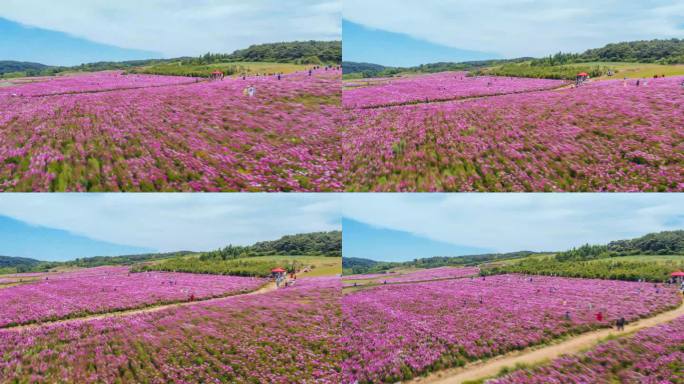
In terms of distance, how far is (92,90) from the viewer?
21.0 meters

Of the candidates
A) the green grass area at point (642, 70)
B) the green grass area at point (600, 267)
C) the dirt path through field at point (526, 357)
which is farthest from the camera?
the green grass area at point (642, 70)

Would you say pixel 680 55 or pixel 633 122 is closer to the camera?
pixel 633 122

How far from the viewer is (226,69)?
27609mm

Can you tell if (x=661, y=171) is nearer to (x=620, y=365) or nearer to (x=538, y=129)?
(x=538, y=129)

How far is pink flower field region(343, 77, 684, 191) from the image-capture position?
11469 mm

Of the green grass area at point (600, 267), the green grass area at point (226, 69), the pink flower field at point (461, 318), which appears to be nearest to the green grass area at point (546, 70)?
the green grass area at point (600, 267)

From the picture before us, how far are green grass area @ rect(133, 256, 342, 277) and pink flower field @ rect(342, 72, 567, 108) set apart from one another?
7.26 metres

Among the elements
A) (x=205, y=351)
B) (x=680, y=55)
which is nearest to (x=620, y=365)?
(x=205, y=351)

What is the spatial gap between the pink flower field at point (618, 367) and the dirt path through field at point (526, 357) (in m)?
0.36

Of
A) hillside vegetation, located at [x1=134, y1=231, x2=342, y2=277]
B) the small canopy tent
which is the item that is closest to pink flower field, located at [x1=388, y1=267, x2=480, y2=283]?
hillside vegetation, located at [x1=134, y1=231, x2=342, y2=277]

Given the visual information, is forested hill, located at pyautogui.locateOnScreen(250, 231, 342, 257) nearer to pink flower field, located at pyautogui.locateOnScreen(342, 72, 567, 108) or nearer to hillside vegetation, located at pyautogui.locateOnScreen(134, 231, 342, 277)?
hillside vegetation, located at pyautogui.locateOnScreen(134, 231, 342, 277)

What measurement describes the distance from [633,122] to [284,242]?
16047 mm

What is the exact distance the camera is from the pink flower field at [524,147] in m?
11.5

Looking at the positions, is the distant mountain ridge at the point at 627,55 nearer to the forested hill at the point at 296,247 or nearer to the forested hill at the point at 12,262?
the forested hill at the point at 296,247
